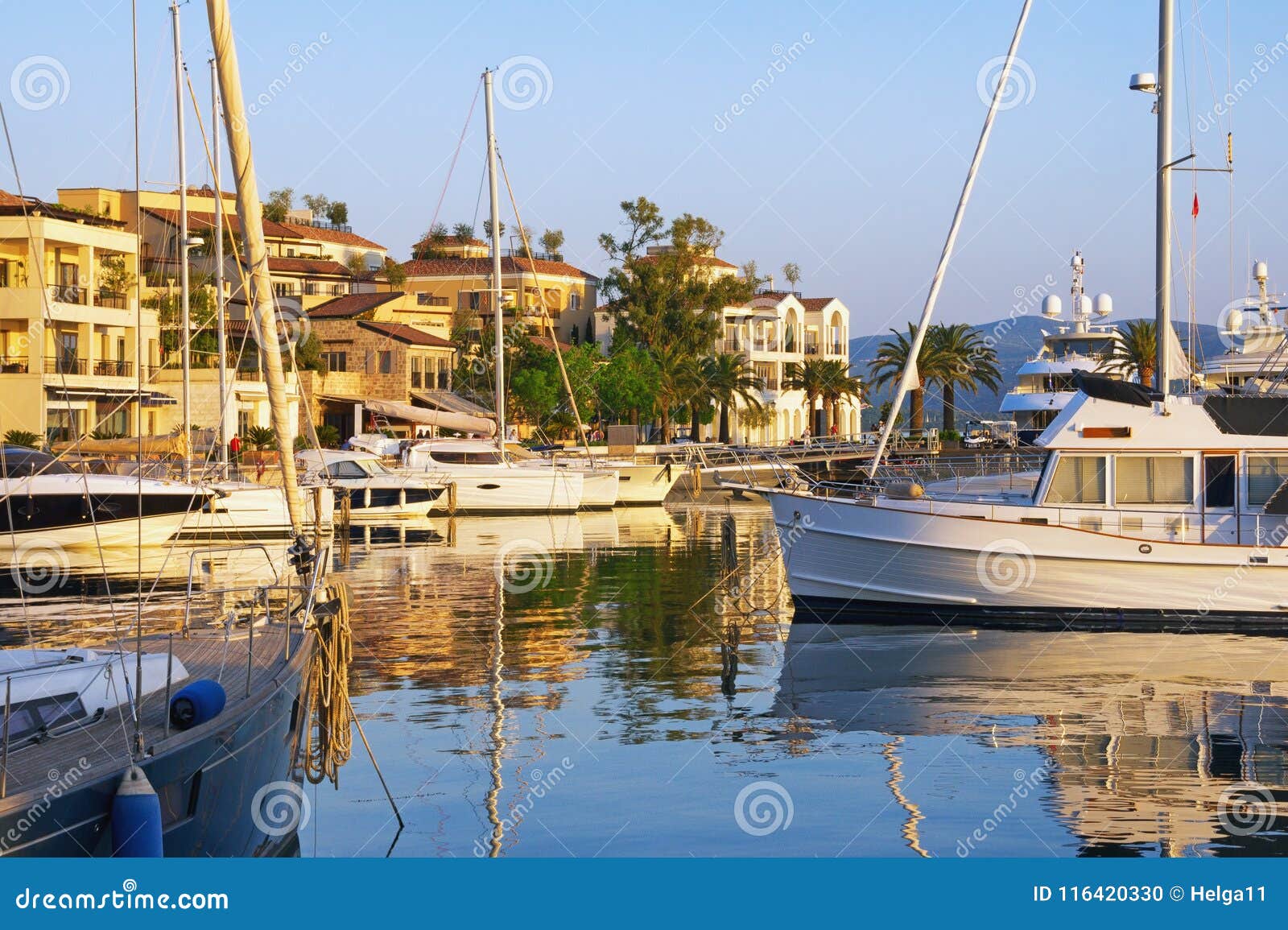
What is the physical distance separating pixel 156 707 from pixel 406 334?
225ft

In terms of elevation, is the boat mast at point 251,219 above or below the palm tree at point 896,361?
below

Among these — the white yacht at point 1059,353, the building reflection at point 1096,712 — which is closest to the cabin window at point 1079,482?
the building reflection at point 1096,712

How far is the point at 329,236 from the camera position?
9819cm

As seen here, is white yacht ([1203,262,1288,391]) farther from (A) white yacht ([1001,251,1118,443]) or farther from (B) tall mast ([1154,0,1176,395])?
(B) tall mast ([1154,0,1176,395])

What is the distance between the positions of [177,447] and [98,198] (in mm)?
38807

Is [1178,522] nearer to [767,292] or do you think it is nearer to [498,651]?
[498,651]

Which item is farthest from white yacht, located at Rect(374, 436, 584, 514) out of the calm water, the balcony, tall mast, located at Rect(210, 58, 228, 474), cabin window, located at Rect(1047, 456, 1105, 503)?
cabin window, located at Rect(1047, 456, 1105, 503)

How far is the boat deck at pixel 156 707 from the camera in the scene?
8.18m

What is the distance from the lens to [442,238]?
107312 mm

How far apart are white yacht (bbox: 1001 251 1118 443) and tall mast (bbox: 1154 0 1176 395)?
49.5m

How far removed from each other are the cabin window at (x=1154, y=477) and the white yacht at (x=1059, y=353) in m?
51.6

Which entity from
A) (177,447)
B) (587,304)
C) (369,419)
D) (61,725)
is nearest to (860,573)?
(61,725)

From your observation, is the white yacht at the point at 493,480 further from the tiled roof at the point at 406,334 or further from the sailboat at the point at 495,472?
the tiled roof at the point at 406,334

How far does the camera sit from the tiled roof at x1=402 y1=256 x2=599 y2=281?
96250mm
